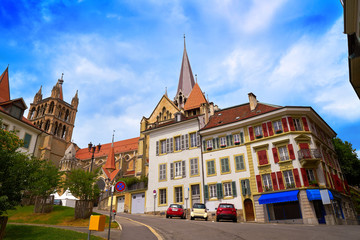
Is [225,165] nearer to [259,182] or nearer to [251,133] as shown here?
[259,182]

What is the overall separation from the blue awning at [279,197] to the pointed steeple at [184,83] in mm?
41937

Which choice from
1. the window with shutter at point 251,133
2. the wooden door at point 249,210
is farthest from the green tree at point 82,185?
the window with shutter at point 251,133

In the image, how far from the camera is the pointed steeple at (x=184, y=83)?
6466cm

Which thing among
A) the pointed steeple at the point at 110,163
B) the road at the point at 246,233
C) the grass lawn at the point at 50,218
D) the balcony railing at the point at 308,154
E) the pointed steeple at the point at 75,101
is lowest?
the road at the point at 246,233

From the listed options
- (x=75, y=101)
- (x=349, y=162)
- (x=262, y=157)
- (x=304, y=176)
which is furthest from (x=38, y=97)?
(x=349, y=162)

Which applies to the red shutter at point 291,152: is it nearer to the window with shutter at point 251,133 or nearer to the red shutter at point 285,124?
the red shutter at point 285,124

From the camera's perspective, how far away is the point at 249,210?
24.3 metres

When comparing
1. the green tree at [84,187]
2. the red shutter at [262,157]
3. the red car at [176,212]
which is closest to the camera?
the green tree at [84,187]

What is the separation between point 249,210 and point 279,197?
3.36m

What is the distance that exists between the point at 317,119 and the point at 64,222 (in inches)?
985

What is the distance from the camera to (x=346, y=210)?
26.2 metres

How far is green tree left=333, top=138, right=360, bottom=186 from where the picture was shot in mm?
34750

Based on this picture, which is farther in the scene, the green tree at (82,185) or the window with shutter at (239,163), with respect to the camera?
the window with shutter at (239,163)

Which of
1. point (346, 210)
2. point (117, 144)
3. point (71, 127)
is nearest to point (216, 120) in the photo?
point (346, 210)
